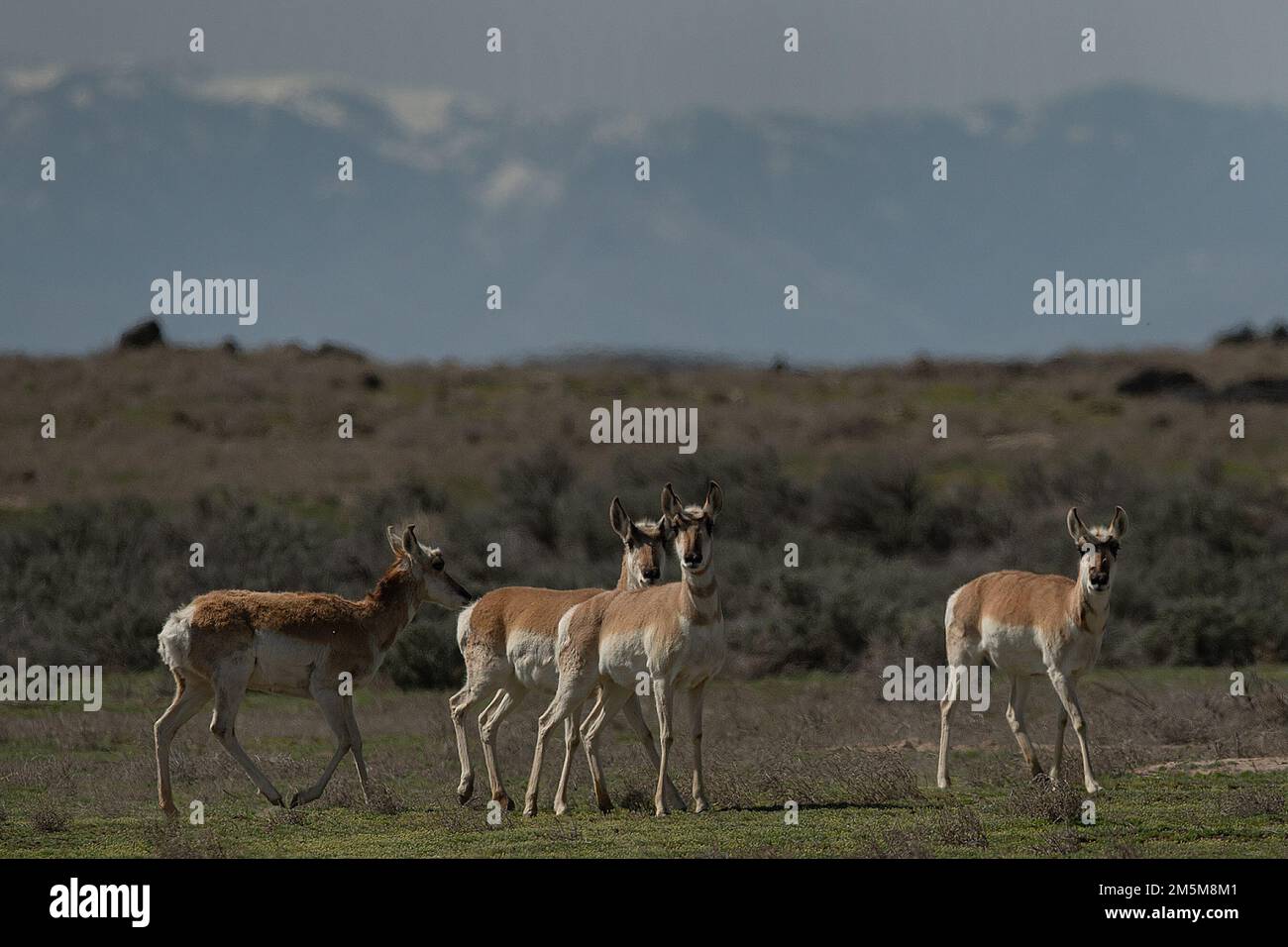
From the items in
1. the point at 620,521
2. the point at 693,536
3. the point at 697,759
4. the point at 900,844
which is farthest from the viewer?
the point at 620,521

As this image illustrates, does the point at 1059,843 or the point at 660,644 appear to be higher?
the point at 660,644

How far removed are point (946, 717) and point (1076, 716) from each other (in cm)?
179

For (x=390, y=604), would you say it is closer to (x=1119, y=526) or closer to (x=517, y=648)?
(x=517, y=648)

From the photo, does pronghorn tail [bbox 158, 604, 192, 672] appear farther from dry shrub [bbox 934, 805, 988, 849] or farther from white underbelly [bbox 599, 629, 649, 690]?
Result: dry shrub [bbox 934, 805, 988, 849]

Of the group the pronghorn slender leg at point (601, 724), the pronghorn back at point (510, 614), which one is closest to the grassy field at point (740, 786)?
the pronghorn slender leg at point (601, 724)

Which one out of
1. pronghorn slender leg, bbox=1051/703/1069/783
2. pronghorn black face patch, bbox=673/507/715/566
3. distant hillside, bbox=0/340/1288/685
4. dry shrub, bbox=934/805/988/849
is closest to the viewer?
dry shrub, bbox=934/805/988/849

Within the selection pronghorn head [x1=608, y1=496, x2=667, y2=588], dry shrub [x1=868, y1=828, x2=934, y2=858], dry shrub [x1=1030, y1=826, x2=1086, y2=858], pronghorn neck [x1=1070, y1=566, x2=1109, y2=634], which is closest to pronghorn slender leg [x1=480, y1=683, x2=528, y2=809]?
pronghorn head [x1=608, y1=496, x2=667, y2=588]

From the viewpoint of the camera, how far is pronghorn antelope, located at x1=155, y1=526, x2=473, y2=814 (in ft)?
50.2

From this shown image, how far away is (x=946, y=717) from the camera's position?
17.6m

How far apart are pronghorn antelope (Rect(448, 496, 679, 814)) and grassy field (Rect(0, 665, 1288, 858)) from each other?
1.90 ft

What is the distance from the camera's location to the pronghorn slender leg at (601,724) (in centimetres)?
1538

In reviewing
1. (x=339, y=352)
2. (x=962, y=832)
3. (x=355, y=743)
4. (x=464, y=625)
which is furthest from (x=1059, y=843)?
(x=339, y=352)

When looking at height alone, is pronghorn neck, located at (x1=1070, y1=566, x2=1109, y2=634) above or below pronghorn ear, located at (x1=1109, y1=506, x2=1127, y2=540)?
below

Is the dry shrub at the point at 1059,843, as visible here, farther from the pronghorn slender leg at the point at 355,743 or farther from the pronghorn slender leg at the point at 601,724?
the pronghorn slender leg at the point at 355,743
